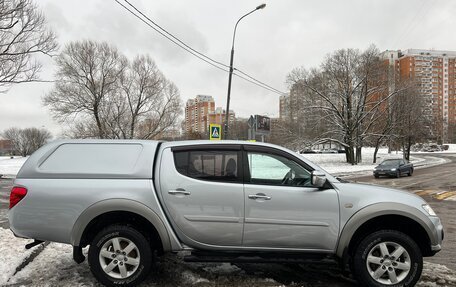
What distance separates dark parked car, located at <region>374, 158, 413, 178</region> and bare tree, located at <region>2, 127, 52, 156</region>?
110 meters

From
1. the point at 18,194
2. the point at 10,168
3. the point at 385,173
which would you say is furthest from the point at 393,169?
the point at 10,168

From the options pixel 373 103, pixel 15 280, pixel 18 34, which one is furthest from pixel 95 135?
pixel 15 280

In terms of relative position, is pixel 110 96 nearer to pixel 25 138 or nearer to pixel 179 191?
pixel 179 191

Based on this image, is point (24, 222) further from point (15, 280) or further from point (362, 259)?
point (362, 259)

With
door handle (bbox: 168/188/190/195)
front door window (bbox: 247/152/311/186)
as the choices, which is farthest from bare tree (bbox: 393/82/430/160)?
door handle (bbox: 168/188/190/195)

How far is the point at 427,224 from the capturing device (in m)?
3.72

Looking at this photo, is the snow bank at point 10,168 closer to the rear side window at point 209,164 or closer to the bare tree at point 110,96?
the bare tree at point 110,96

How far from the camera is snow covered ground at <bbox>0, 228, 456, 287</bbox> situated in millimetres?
3967

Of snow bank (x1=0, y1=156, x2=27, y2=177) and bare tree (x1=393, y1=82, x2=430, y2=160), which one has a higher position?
bare tree (x1=393, y1=82, x2=430, y2=160)

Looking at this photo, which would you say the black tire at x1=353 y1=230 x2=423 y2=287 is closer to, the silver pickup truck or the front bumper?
the silver pickup truck

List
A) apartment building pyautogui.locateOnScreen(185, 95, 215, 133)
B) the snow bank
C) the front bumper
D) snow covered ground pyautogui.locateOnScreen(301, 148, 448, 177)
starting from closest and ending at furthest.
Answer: the front bumper
the snow bank
snow covered ground pyautogui.locateOnScreen(301, 148, 448, 177)
apartment building pyautogui.locateOnScreen(185, 95, 215, 133)

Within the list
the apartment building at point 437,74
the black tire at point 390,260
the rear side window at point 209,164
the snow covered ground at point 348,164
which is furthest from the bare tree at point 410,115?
the rear side window at point 209,164

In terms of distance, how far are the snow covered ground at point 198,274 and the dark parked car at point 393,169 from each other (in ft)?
64.5

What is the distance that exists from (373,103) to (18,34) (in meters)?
35.3
